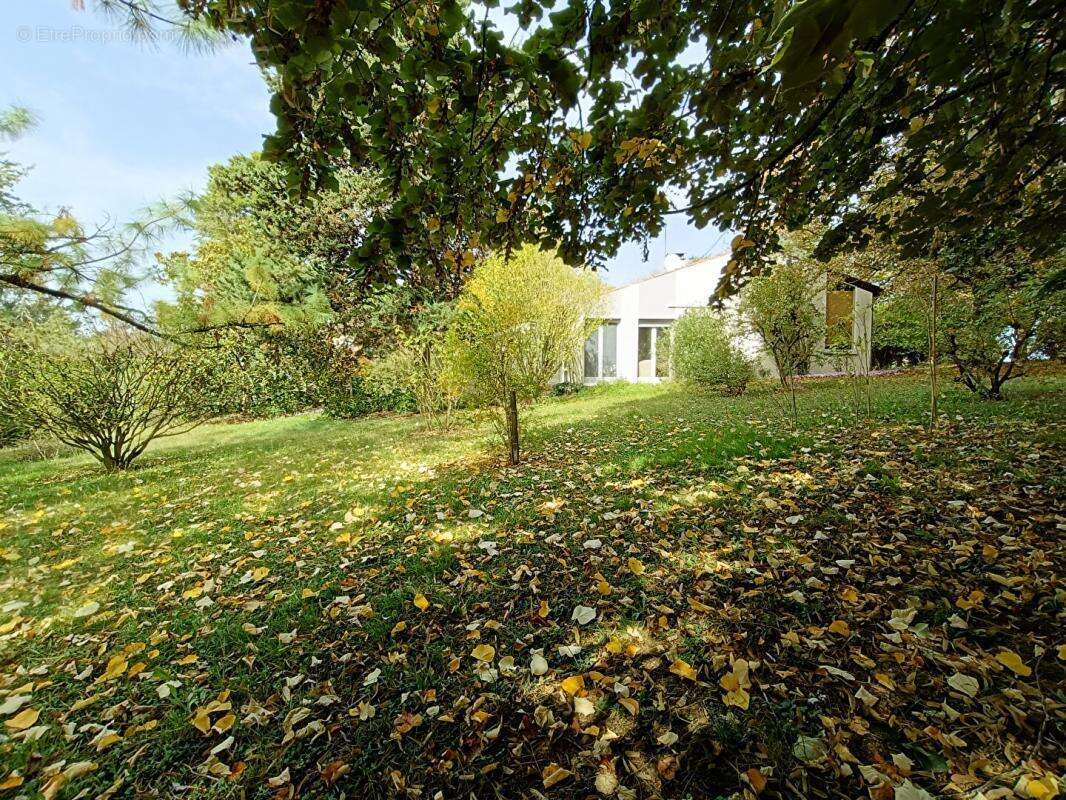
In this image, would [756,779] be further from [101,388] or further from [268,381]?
[268,381]

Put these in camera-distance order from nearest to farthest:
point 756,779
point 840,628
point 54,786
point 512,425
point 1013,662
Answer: point 756,779
point 54,786
point 1013,662
point 840,628
point 512,425

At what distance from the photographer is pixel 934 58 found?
5.28 ft

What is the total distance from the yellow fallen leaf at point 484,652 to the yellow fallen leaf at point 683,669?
889 mm

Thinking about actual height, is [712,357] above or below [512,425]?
above

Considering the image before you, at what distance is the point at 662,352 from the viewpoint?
1480 cm

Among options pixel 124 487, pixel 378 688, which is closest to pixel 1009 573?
pixel 378 688

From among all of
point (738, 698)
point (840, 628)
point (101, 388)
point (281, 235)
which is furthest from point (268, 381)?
point (840, 628)

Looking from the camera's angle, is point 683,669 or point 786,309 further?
point 786,309

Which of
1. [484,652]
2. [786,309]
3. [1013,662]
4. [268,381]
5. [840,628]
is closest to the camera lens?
[1013,662]

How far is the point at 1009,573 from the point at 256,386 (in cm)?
1631

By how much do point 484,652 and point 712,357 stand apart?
1096 cm

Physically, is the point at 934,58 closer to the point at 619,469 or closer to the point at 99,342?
the point at 619,469

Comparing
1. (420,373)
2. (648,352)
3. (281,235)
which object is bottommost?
(420,373)

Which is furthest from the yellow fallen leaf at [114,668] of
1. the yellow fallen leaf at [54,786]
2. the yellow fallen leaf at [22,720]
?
the yellow fallen leaf at [54,786]
